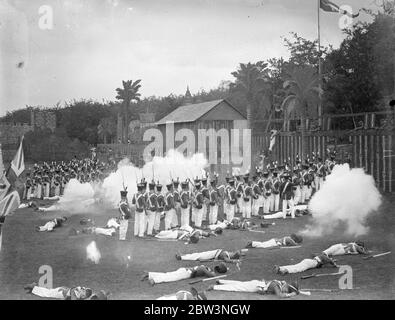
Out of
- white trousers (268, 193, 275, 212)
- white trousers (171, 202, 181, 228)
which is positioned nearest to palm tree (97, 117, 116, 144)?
white trousers (171, 202, 181, 228)

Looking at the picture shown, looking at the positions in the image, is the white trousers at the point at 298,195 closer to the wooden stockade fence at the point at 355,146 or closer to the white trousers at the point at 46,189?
the wooden stockade fence at the point at 355,146

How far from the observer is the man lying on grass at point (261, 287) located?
920 cm

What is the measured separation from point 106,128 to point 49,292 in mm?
4287

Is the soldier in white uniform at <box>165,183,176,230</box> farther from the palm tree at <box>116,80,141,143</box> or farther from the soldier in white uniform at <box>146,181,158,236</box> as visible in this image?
the palm tree at <box>116,80,141,143</box>

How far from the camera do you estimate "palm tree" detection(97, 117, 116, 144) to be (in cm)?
1199

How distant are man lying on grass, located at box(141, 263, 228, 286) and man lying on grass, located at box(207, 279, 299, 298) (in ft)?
1.18

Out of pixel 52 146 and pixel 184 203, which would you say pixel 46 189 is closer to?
pixel 52 146

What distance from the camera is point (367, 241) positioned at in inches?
434

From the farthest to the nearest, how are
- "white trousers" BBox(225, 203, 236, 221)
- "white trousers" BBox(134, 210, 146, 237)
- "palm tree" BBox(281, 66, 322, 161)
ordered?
"white trousers" BBox(225, 203, 236, 221), "white trousers" BBox(134, 210, 146, 237), "palm tree" BBox(281, 66, 322, 161)

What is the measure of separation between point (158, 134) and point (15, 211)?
12.8ft
